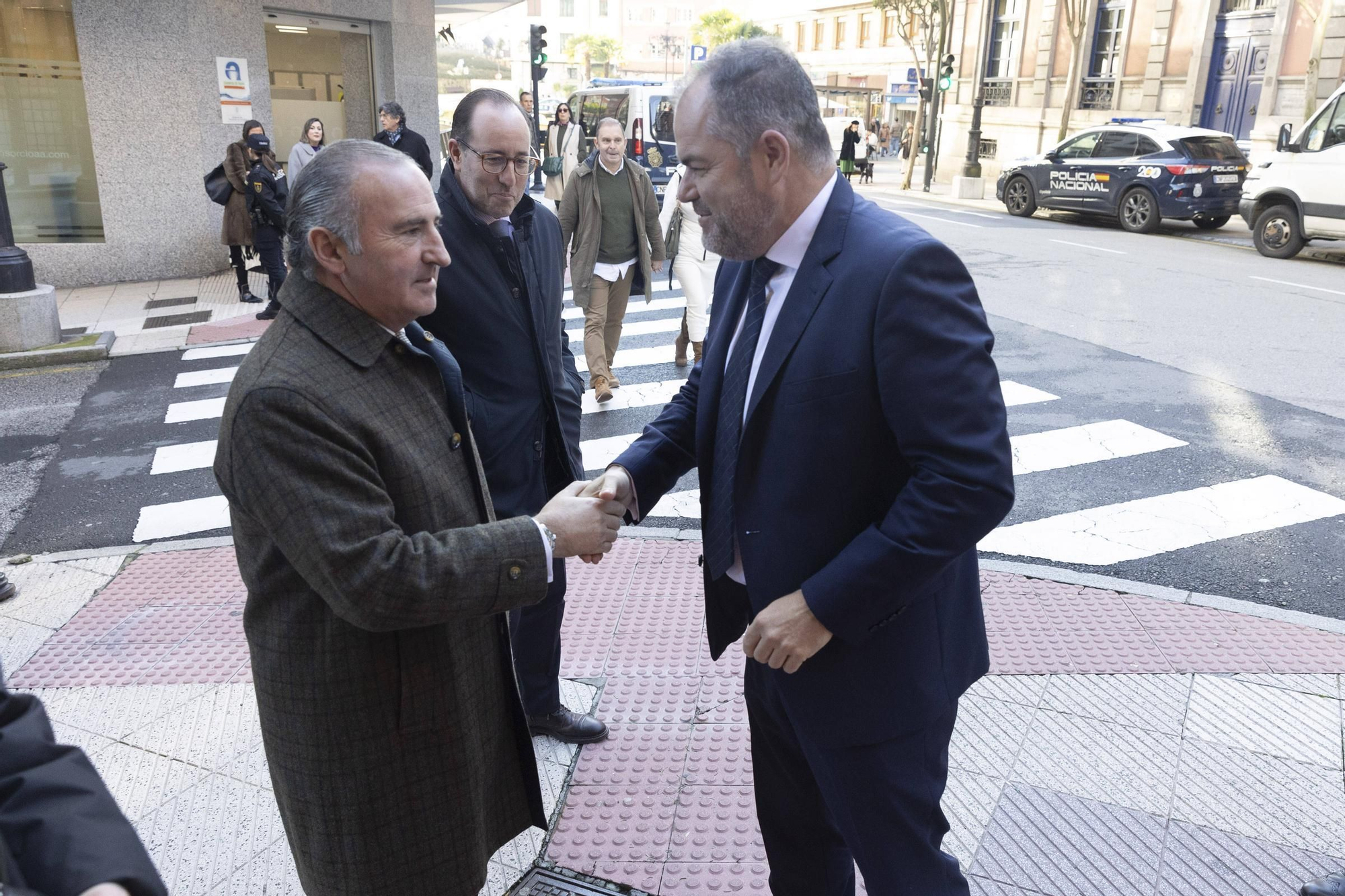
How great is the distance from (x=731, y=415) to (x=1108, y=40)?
31.3 m

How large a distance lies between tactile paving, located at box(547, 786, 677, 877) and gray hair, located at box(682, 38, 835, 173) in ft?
6.64

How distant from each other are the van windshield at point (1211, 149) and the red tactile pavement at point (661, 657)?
51.7 feet

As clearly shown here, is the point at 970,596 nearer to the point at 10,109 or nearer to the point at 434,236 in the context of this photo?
the point at 434,236

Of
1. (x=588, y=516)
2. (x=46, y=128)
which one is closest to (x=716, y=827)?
(x=588, y=516)

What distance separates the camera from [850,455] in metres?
1.91

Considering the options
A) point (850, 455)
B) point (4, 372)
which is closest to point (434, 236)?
point (850, 455)

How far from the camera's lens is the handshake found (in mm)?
2119

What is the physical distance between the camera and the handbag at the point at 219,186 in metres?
11.4

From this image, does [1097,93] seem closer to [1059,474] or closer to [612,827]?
[1059,474]

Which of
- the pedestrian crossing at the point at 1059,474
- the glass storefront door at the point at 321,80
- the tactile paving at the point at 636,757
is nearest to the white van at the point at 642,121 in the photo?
the glass storefront door at the point at 321,80

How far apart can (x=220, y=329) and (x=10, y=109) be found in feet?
15.7

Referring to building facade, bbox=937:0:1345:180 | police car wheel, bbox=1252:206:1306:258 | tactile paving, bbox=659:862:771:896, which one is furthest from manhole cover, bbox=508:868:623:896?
building facade, bbox=937:0:1345:180

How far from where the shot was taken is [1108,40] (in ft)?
94.1

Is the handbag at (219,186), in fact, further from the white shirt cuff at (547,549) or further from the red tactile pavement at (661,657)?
the white shirt cuff at (547,549)
